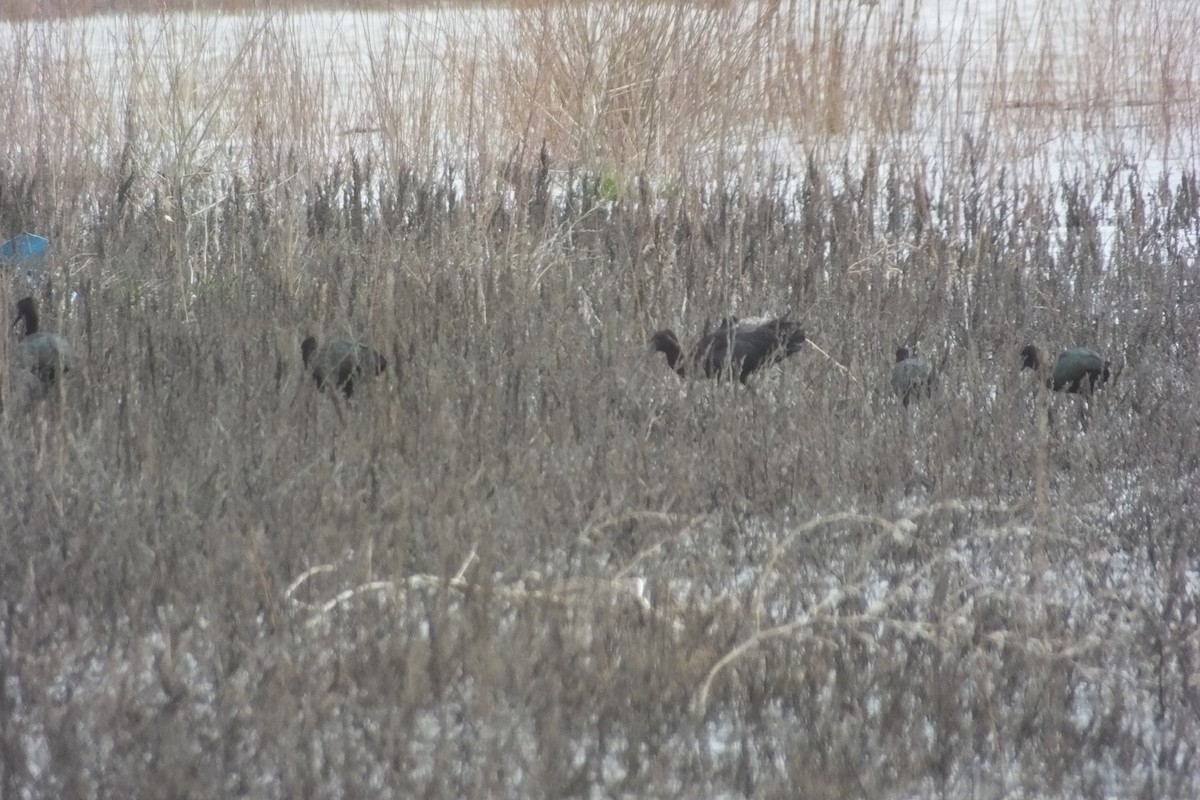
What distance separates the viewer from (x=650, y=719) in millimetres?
1784

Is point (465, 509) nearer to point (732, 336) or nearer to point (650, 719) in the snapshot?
point (650, 719)

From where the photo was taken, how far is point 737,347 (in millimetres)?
3197

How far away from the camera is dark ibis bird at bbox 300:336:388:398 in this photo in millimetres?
2906

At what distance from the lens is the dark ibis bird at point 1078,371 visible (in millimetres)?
3037

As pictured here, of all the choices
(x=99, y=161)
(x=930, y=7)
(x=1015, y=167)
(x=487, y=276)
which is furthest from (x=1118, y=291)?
(x=930, y=7)

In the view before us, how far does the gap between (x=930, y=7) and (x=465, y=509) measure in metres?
11.0

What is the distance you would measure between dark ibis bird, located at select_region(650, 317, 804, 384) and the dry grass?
0.07 m

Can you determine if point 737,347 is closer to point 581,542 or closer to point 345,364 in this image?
point 345,364

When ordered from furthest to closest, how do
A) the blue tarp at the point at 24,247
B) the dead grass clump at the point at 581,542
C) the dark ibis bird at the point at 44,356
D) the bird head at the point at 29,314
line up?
the blue tarp at the point at 24,247
the bird head at the point at 29,314
the dark ibis bird at the point at 44,356
the dead grass clump at the point at 581,542

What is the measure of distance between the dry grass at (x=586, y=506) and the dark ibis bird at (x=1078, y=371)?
0.16ft

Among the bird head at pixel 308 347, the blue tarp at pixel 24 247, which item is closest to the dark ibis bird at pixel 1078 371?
the bird head at pixel 308 347

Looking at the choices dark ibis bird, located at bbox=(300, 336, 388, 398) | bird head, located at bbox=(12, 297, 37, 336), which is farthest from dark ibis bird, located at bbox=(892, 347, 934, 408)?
bird head, located at bbox=(12, 297, 37, 336)

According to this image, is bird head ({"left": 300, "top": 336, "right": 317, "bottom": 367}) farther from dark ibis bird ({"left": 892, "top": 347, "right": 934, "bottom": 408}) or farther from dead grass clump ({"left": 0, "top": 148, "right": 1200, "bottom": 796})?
dark ibis bird ({"left": 892, "top": 347, "right": 934, "bottom": 408})

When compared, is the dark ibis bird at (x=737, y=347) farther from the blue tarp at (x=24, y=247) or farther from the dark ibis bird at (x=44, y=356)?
the blue tarp at (x=24, y=247)
